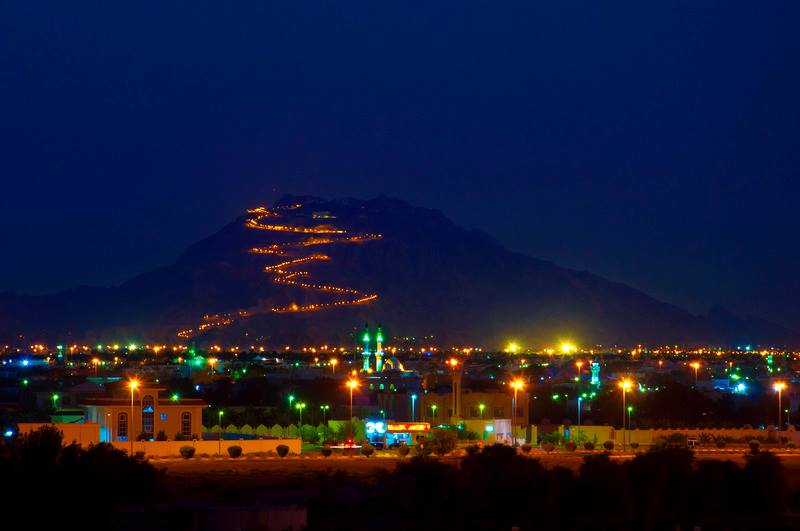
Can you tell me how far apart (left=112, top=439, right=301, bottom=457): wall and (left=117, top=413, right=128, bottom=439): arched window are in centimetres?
135

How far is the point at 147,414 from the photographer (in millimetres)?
52812

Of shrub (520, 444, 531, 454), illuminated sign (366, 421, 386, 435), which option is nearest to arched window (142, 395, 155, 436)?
illuminated sign (366, 421, 386, 435)

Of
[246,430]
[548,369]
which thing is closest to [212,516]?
[246,430]

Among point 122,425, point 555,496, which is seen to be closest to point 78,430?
point 122,425

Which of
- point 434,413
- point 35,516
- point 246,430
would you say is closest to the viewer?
point 35,516

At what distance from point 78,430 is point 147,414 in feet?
12.6

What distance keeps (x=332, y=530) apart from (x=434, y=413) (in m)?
35.7

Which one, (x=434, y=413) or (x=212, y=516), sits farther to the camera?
(x=434, y=413)

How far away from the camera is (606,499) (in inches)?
1409

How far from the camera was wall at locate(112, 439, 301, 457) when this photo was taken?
49.4m

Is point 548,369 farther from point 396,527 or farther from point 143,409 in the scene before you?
point 396,527

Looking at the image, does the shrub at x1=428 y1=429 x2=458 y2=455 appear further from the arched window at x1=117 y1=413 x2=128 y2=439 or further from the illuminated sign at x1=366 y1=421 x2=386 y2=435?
the arched window at x1=117 y1=413 x2=128 y2=439

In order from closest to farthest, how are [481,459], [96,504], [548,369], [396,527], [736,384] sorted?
1. [96,504]
2. [396,527]
3. [481,459]
4. [736,384]
5. [548,369]

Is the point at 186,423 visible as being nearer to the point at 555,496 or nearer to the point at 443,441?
the point at 443,441
